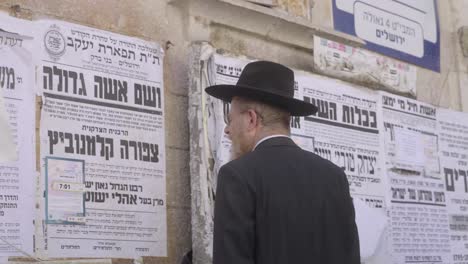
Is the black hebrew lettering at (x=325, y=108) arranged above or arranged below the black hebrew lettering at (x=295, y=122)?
above

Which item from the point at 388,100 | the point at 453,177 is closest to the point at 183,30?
the point at 388,100

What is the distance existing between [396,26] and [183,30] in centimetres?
203

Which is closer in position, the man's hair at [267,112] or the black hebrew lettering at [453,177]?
the man's hair at [267,112]

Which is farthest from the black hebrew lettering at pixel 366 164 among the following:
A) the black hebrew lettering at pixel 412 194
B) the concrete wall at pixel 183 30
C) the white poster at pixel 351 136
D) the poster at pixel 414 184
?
the concrete wall at pixel 183 30

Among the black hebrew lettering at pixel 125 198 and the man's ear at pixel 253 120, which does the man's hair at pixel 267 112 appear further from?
the black hebrew lettering at pixel 125 198

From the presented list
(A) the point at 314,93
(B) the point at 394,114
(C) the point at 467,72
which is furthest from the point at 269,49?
(C) the point at 467,72

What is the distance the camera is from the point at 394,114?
592 centimetres

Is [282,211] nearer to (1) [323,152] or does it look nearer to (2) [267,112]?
(2) [267,112]

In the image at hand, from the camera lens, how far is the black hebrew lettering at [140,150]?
4449 millimetres

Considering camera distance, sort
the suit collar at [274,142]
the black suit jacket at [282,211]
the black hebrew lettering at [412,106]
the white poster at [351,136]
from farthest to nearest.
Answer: the black hebrew lettering at [412,106] < the white poster at [351,136] < the suit collar at [274,142] < the black suit jacket at [282,211]

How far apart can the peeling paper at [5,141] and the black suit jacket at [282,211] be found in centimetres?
116

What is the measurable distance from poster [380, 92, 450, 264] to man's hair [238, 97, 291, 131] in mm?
2404

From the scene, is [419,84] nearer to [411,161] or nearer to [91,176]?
[411,161]

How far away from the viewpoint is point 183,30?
5000 millimetres
